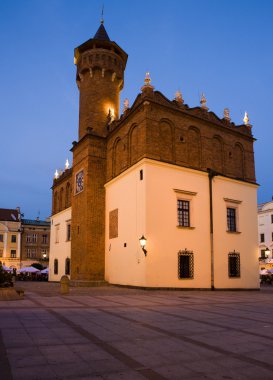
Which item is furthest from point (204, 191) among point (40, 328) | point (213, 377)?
point (213, 377)

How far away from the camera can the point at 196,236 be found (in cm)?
2286

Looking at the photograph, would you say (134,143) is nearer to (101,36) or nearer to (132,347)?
(101,36)

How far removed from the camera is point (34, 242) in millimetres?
68938

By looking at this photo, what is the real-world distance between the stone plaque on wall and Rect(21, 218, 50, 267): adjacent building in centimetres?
4495

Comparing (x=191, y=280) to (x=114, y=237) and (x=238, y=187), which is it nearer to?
(x=114, y=237)

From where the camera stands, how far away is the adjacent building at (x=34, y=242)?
221 feet

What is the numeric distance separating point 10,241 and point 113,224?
47.7 m

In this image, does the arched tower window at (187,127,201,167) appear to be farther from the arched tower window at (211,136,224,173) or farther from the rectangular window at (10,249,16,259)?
the rectangular window at (10,249,16,259)

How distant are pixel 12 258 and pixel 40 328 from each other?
206 feet

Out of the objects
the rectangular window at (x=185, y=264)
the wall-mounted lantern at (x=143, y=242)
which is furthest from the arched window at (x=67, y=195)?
the wall-mounted lantern at (x=143, y=242)

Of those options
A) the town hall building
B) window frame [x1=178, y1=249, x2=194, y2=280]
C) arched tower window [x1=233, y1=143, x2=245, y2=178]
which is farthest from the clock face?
arched tower window [x1=233, y1=143, x2=245, y2=178]

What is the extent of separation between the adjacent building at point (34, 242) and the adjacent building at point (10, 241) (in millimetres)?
999

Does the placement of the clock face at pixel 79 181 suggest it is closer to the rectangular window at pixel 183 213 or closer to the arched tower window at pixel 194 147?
the rectangular window at pixel 183 213

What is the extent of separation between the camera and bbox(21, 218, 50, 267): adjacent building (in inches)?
2653
